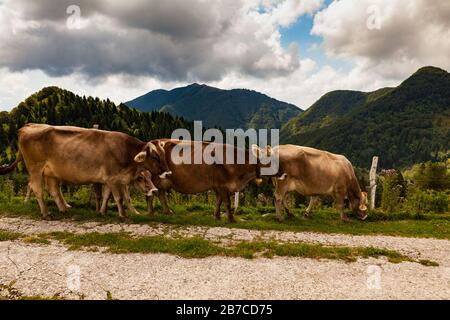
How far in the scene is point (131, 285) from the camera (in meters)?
7.39

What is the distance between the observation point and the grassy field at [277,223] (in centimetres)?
1359

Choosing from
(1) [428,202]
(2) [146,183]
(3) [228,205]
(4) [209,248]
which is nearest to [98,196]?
(2) [146,183]

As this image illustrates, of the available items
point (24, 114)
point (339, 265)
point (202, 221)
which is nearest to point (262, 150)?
point (202, 221)

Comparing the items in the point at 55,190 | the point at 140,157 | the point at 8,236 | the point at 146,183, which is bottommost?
the point at 8,236

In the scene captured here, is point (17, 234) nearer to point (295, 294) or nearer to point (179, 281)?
point (179, 281)

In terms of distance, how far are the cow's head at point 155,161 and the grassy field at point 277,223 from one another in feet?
6.14

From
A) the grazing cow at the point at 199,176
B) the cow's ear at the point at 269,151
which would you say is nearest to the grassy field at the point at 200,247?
the grazing cow at the point at 199,176

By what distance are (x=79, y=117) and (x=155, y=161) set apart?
115 meters

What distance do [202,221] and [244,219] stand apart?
233cm

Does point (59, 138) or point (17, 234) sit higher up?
point (59, 138)

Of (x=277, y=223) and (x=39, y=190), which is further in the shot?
(x=277, y=223)

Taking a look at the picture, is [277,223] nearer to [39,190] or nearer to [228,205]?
[228,205]

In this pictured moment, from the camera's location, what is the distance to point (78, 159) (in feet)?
43.6

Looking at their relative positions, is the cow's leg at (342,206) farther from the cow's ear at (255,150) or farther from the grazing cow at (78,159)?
the grazing cow at (78,159)
